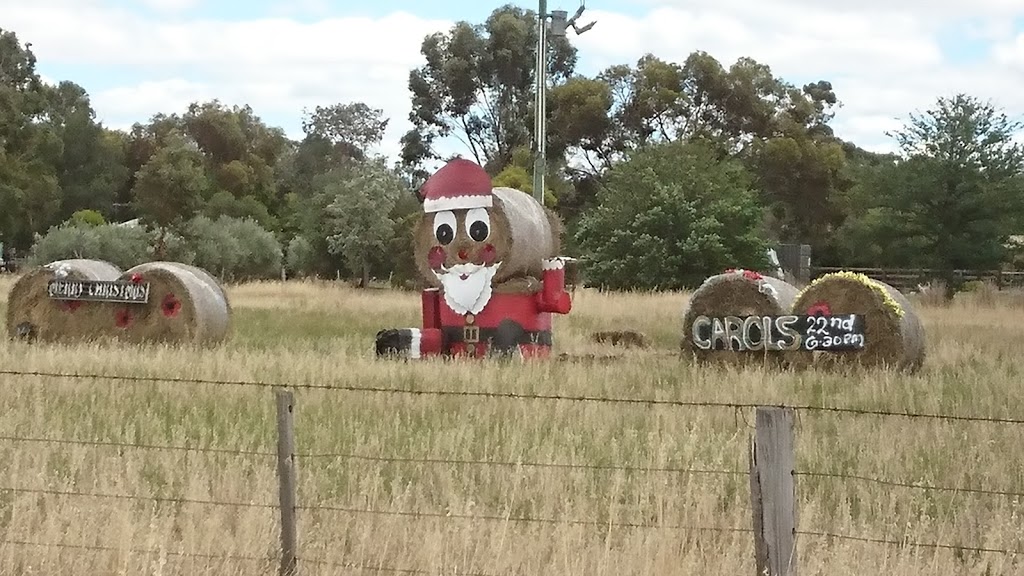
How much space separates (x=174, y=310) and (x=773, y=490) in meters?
12.3

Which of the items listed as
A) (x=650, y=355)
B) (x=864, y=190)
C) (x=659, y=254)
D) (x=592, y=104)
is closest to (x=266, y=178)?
(x=592, y=104)

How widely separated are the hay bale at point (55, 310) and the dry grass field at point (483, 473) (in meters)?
3.95

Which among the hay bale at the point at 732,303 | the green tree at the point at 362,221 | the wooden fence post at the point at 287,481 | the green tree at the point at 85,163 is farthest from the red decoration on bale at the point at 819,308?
the green tree at the point at 85,163

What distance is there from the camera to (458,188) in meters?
14.1

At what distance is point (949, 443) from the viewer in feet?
25.5

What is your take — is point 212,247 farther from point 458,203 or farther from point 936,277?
point 458,203

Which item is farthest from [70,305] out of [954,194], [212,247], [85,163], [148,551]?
[85,163]

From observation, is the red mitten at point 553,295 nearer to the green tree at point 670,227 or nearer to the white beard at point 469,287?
the white beard at point 469,287

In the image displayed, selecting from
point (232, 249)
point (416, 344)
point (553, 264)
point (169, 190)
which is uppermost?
point (169, 190)

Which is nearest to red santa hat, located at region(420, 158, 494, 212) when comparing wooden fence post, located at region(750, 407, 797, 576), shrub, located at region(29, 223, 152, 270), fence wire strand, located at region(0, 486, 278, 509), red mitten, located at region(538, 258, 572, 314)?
red mitten, located at region(538, 258, 572, 314)

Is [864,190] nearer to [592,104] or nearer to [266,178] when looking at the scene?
[592,104]

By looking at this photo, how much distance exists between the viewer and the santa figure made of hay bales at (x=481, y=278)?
45.0 ft

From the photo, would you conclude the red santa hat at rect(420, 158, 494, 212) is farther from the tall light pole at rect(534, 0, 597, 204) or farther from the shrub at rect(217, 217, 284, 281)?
the shrub at rect(217, 217, 284, 281)

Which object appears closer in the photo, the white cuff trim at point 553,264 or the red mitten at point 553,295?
the red mitten at point 553,295
